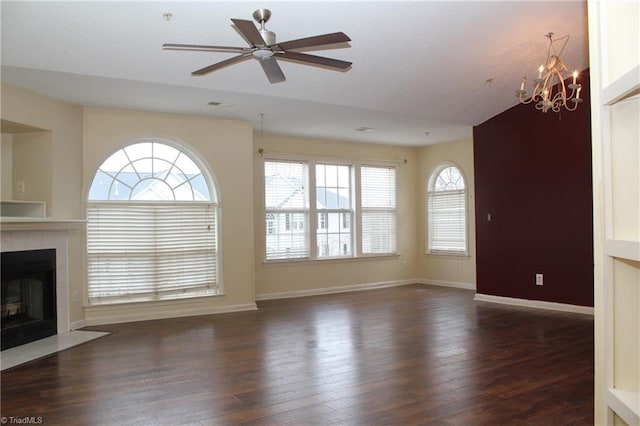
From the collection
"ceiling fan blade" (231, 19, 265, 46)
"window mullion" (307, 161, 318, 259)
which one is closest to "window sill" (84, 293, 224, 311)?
"window mullion" (307, 161, 318, 259)

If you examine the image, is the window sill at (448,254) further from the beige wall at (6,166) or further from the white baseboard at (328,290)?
the beige wall at (6,166)

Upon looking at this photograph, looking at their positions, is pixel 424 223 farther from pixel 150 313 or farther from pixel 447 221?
pixel 150 313

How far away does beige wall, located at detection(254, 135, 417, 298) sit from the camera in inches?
294

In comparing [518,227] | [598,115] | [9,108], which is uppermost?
[9,108]

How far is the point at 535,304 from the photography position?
6.44 metres

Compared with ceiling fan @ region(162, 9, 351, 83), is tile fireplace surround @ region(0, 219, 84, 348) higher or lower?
lower

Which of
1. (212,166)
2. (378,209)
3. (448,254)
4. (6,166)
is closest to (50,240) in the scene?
(6,166)

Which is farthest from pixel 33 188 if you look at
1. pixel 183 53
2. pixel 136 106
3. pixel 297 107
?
pixel 297 107

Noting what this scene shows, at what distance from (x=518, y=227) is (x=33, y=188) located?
628 cm

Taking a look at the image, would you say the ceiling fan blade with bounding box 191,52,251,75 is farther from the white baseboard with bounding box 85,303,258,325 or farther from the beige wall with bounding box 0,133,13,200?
the white baseboard with bounding box 85,303,258,325

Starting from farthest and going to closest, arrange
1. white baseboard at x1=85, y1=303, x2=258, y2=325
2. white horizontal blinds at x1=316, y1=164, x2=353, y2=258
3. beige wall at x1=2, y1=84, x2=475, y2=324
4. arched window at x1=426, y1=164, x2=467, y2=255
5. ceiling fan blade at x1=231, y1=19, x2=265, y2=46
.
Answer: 1. arched window at x1=426, y1=164, x2=467, y2=255
2. white horizontal blinds at x1=316, y1=164, x2=353, y2=258
3. white baseboard at x1=85, y1=303, x2=258, y2=325
4. beige wall at x1=2, y1=84, x2=475, y2=324
5. ceiling fan blade at x1=231, y1=19, x2=265, y2=46

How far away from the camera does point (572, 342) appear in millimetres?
4523

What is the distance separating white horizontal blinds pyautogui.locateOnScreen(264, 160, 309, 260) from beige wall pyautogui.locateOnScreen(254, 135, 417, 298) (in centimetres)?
15

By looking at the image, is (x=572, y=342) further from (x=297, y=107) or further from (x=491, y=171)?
(x=297, y=107)
